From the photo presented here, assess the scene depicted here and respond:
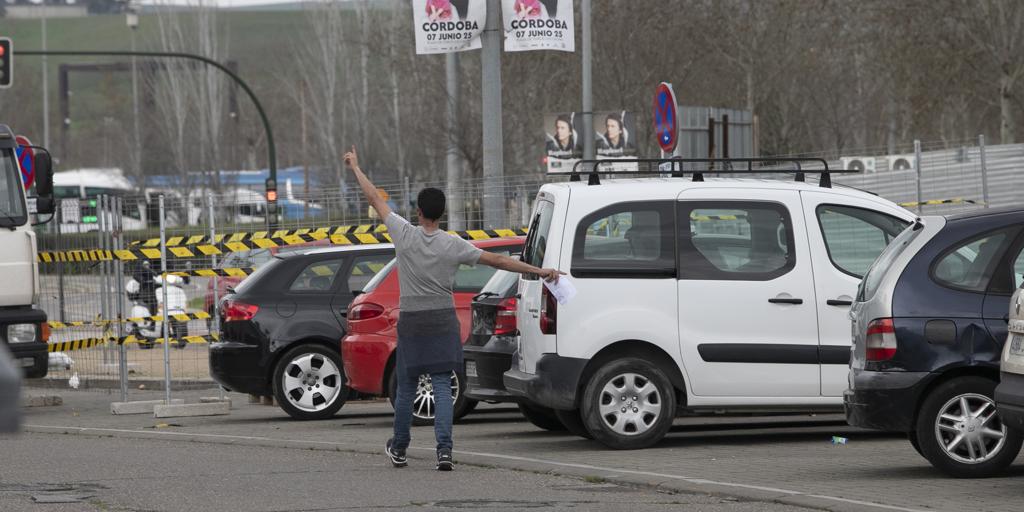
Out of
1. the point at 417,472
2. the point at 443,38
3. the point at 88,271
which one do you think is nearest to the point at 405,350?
the point at 417,472

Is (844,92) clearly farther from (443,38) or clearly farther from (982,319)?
(982,319)

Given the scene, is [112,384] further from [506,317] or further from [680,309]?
[680,309]

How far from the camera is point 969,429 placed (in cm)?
952

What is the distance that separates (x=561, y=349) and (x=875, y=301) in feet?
7.49

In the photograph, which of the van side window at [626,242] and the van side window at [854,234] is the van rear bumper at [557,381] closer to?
the van side window at [626,242]

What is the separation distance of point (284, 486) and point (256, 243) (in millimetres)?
7626

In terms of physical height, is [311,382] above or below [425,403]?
above

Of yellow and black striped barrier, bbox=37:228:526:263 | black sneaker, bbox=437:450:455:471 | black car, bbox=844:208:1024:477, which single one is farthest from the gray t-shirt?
yellow and black striped barrier, bbox=37:228:526:263

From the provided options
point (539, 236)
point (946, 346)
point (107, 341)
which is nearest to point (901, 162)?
point (107, 341)

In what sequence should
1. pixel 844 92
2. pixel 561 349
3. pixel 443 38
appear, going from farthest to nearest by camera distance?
pixel 844 92, pixel 443 38, pixel 561 349

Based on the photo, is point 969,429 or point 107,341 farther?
point 107,341

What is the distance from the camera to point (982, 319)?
9.58 m

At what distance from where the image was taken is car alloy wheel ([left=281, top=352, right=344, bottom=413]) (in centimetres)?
1499

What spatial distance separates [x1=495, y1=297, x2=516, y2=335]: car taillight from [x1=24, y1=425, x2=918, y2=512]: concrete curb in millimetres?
1003
